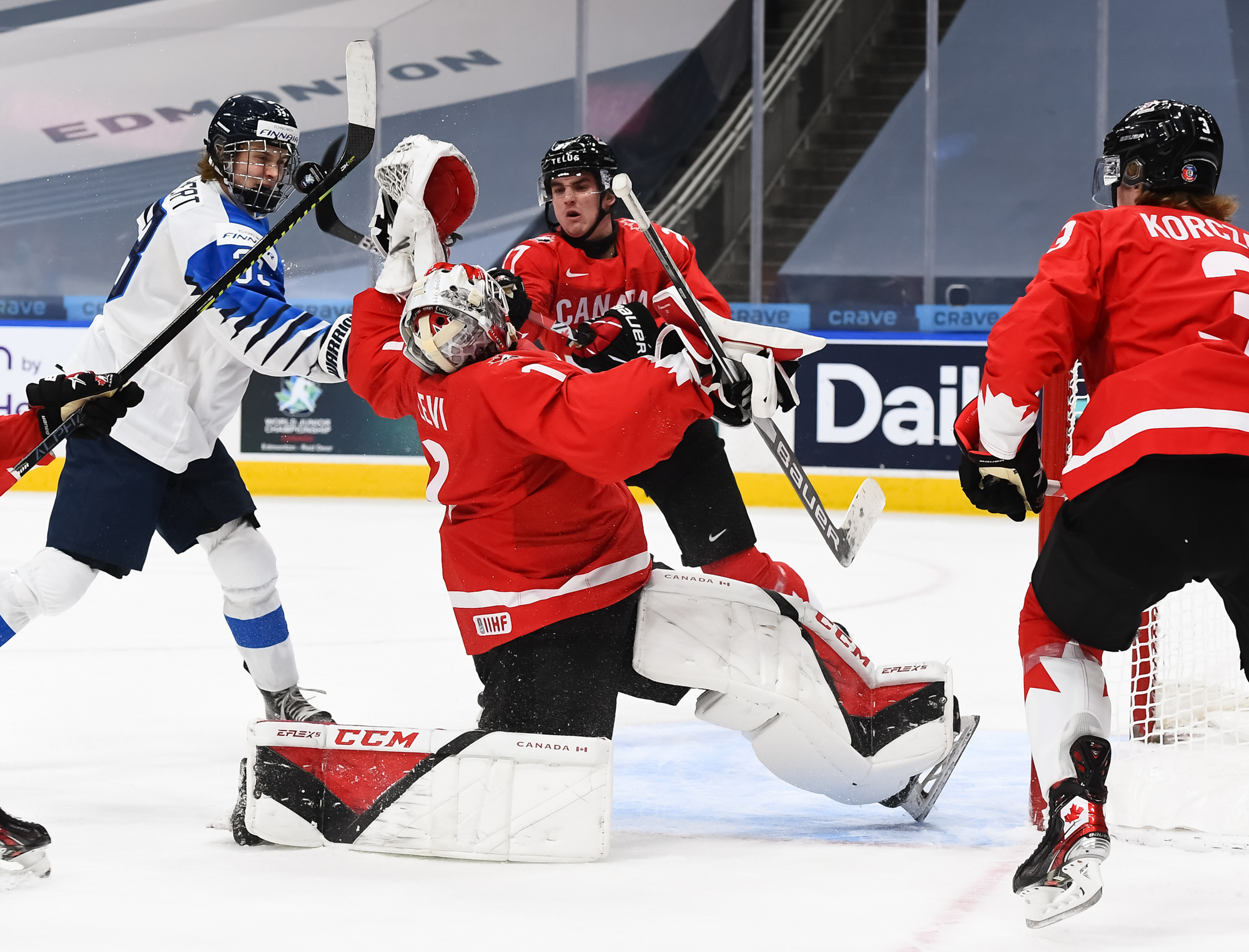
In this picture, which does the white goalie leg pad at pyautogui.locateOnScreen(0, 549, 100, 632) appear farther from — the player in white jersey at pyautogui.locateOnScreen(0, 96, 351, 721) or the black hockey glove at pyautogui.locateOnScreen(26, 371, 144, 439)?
the black hockey glove at pyautogui.locateOnScreen(26, 371, 144, 439)

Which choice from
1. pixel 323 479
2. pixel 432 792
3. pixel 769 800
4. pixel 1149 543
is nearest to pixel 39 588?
pixel 432 792

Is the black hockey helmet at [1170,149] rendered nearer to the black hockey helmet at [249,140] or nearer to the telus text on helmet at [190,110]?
the black hockey helmet at [249,140]

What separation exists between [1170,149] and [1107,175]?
10cm

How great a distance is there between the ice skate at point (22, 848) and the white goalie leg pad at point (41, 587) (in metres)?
0.56

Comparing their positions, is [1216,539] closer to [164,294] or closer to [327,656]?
[164,294]

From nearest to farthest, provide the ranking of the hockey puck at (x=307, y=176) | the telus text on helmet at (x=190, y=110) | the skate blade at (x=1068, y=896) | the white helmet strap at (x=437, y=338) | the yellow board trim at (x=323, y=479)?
1. the skate blade at (x=1068, y=896)
2. the white helmet strap at (x=437, y=338)
3. the hockey puck at (x=307, y=176)
4. the yellow board trim at (x=323, y=479)
5. the telus text on helmet at (x=190, y=110)

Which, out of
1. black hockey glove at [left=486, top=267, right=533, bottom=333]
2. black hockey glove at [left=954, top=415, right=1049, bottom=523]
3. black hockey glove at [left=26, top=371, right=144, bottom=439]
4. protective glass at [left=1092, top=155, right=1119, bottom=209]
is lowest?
black hockey glove at [left=954, top=415, right=1049, bottom=523]

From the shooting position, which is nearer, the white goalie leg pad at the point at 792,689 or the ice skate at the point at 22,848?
the ice skate at the point at 22,848

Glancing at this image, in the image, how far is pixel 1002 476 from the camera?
74.5 inches

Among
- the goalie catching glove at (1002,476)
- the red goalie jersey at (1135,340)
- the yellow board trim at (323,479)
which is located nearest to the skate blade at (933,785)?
the goalie catching glove at (1002,476)

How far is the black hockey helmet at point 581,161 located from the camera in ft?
9.48

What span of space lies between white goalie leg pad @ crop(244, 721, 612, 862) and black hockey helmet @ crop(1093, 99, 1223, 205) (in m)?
1.05

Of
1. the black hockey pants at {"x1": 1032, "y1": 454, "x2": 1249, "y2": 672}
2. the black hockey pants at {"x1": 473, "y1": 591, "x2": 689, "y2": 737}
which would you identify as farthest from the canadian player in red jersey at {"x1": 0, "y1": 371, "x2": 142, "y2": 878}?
the black hockey pants at {"x1": 1032, "y1": 454, "x2": 1249, "y2": 672}

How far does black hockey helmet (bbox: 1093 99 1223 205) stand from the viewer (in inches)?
74.4
